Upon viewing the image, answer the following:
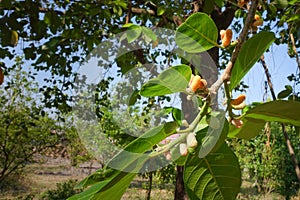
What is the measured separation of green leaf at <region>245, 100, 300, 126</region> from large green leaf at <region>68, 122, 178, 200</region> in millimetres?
80

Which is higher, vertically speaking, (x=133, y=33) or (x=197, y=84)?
(x=133, y=33)

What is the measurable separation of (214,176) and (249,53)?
9 cm

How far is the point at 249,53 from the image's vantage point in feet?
0.79

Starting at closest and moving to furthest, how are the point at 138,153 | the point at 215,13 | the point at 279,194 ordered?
the point at 138,153, the point at 215,13, the point at 279,194

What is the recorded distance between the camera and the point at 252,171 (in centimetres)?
557

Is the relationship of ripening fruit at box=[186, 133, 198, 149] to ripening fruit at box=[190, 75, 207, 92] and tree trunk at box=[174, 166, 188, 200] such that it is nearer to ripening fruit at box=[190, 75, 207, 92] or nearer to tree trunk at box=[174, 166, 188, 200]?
ripening fruit at box=[190, 75, 207, 92]

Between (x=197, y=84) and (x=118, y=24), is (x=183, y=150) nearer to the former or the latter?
(x=197, y=84)

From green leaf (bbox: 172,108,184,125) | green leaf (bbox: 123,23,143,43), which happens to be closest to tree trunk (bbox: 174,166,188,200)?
green leaf (bbox: 123,23,143,43)

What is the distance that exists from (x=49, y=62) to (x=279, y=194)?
4.57m

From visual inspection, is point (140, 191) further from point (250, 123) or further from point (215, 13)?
point (250, 123)

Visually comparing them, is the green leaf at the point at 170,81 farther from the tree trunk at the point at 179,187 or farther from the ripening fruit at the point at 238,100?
the tree trunk at the point at 179,187

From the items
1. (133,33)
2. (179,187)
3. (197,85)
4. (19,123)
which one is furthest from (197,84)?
(19,123)

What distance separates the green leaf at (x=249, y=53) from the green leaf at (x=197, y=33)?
0.03 metres

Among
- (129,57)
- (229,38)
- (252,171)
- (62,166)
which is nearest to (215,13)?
(129,57)
